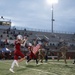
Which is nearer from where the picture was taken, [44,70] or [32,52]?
[44,70]

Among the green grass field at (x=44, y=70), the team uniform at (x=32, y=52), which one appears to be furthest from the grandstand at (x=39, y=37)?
the green grass field at (x=44, y=70)

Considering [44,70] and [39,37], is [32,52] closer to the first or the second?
[44,70]

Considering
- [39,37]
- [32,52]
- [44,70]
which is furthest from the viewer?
[39,37]

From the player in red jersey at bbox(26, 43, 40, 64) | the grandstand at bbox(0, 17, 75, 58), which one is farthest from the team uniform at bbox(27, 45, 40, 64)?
the grandstand at bbox(0, 17, 75, 58)

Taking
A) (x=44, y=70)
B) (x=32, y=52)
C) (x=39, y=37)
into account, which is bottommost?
(x=44, y=70)

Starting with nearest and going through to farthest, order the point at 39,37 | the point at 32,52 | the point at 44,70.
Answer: the point at 44,70, the point at 32,52, the point at 39,37

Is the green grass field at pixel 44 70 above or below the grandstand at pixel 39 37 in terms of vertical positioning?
below

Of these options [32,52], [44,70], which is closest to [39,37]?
[32,52]

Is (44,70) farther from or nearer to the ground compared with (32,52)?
nearer to the ground

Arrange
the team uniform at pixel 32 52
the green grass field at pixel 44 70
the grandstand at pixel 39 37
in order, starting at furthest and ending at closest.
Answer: the grandstand at pixel 39 37
the team uniform at pixel 32 52
the green grass field at pixel 44 70

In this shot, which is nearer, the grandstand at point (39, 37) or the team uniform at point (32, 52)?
the team uniform at point (32, 52)

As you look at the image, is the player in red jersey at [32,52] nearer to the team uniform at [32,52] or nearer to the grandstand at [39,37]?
the team uniform at [32,52]

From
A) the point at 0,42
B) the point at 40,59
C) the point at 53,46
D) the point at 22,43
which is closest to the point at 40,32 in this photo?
the point at 53,46

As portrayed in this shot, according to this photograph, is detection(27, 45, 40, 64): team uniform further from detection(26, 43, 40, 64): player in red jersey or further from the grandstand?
the grandstand
